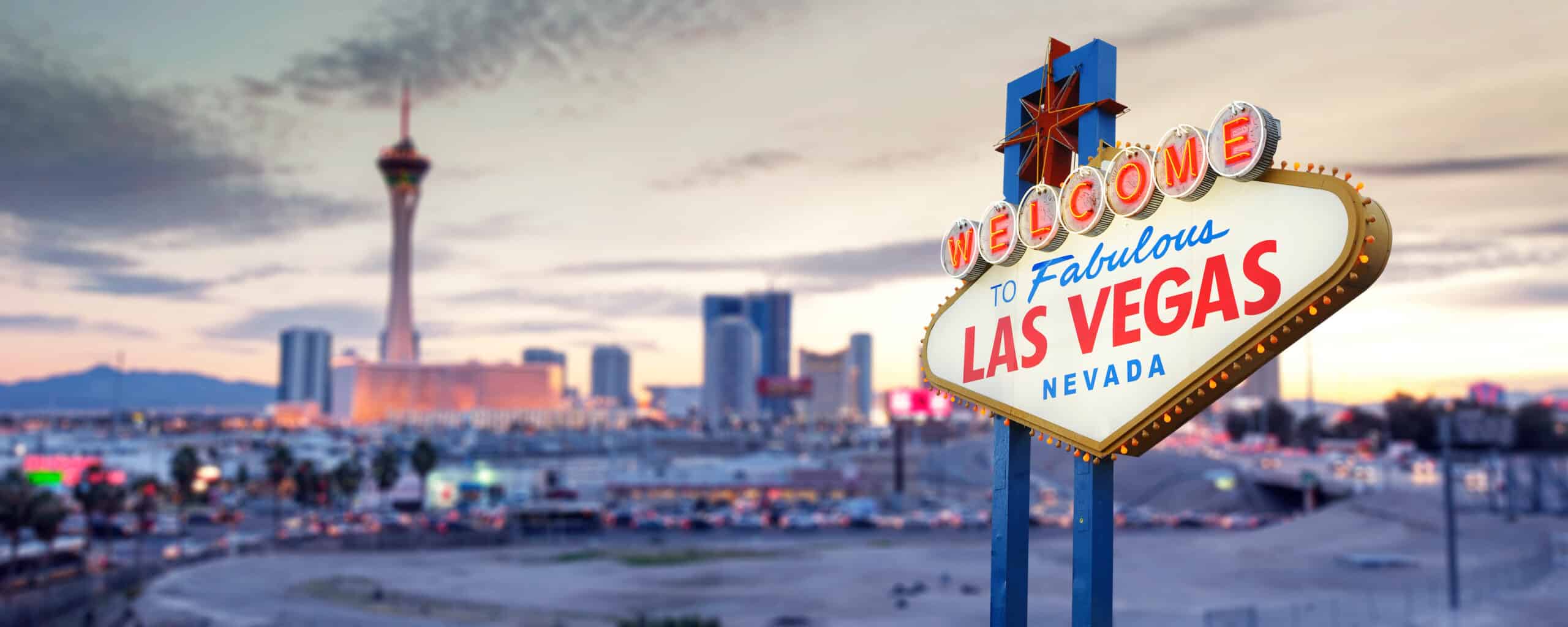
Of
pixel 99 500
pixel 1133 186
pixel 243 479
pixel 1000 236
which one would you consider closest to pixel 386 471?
pixel 243 479

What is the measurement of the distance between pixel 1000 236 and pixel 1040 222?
0.76 metres

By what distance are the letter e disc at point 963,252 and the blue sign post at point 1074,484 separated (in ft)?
2.45

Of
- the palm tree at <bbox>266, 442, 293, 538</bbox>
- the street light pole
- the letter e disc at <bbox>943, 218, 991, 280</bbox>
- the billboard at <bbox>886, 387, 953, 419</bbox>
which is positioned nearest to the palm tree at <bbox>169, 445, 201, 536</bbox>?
the palm tree at <bbox>266, 442, 293, 538</bbox>

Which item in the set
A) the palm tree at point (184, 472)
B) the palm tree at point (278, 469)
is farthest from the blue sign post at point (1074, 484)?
the palm tree at point (278, 469)

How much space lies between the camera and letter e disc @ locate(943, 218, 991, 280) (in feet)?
51.6

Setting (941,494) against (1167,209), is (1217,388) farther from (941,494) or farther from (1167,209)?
(941,494)

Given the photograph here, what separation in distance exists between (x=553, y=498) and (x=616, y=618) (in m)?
68.6

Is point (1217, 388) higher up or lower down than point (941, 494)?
higher up

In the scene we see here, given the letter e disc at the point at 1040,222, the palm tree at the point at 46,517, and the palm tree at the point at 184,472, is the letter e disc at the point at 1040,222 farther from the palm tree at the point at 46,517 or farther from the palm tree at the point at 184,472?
the palm tree at the point at 184,472

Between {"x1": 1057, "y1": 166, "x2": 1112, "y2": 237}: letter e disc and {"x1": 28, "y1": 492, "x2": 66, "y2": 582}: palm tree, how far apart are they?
7585 centimetres

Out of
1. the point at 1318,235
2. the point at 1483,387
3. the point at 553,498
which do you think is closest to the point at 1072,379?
the point at 1318,235

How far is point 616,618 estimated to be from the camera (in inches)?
2463

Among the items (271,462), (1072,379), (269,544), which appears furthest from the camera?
(271,462)

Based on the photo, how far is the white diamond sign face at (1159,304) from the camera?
1118 cm
